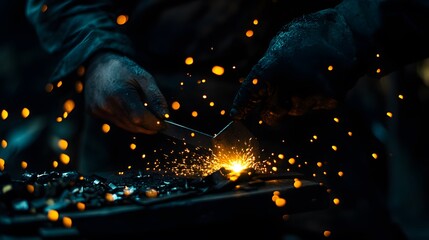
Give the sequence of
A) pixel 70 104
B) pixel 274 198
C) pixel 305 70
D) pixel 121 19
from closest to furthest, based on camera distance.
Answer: pixel 274 198 → pixel 305 70 → pixel 121 19 → pixel 70 104

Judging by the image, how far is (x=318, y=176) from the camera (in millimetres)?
1789

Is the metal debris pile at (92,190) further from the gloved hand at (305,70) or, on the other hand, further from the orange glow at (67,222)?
the gloved hand at (305,70)

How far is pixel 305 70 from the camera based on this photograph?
129cm

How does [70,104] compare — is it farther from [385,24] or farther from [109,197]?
[385,24]

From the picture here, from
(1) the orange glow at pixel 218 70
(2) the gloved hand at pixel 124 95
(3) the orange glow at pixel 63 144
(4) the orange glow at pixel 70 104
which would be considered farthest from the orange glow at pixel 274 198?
(3) the orange glow at pixel 63 144

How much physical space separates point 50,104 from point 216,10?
163cm

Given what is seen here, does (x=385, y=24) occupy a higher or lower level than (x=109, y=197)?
higher

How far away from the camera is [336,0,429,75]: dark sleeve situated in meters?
1.34

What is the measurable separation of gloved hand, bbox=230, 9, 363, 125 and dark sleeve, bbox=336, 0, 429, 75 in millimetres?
37

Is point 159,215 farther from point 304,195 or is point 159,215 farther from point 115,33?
point 115,33

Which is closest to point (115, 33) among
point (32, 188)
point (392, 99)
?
point (32, 188)

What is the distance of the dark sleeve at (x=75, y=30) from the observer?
68.8 inches

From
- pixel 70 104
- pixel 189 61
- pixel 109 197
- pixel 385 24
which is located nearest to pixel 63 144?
pixel 70 104

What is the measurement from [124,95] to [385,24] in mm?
864
